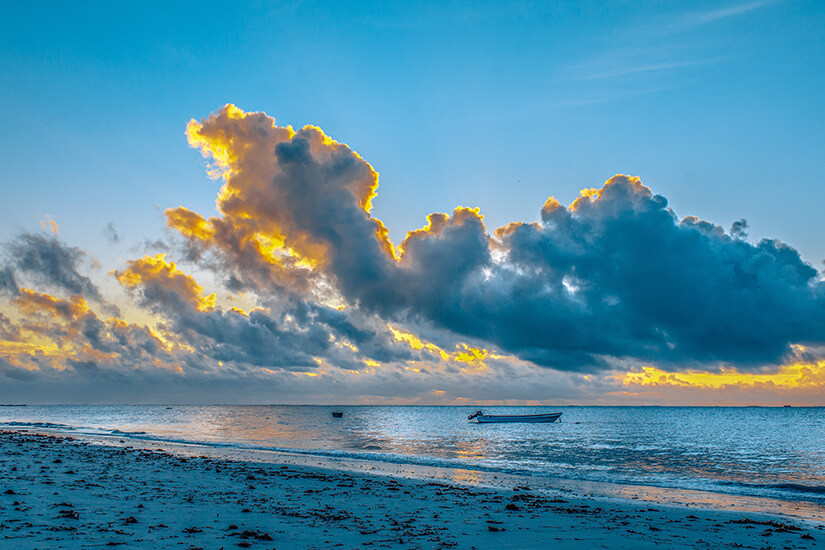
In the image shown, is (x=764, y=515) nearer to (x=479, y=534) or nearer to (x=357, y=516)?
(x=479, y=534)

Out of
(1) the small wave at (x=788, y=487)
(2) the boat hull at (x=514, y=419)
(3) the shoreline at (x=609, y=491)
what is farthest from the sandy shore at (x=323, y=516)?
(2) the boat hull at (x=514, y=419)

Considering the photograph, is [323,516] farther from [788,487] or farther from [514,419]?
[514,419]

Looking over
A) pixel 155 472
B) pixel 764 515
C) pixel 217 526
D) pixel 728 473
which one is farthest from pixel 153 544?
pixel 728 473

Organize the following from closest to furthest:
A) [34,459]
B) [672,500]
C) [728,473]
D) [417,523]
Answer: [417,523] → [672,500] → [34,459] → [728,473]

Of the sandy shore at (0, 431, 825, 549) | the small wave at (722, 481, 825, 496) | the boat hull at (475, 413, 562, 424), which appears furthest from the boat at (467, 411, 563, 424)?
the sandy shore at (0, 431, 825, 549)

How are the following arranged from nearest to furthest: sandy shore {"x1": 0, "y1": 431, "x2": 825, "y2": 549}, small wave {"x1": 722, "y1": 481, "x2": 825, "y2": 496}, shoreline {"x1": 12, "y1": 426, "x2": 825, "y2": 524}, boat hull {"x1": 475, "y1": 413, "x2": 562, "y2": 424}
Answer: sandy shore {"x1": 0, "y1": 431, "x2": 825, "y2": 549}
shoreline {"x1": 12, "y1": 426, "x2": 825, "y2": 524}
small wave {"x1": 722, "y1": 481, "x2": 825, "y2": 496}
boat hull {"x1": 475, "y1": 413, "x2": 562, "y2": 424}

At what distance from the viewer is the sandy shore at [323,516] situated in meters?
13.3

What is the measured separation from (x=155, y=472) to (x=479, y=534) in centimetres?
2028

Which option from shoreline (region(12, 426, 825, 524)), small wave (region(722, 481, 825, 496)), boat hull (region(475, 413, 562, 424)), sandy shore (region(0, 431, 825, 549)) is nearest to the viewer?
sandy shore (region(0, 431, 825, 549))

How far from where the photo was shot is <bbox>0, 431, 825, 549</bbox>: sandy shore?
13.3 m

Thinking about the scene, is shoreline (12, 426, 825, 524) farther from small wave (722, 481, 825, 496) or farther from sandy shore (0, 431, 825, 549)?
small wave (722, 481, 825, 496)

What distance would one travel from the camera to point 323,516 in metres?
17.0

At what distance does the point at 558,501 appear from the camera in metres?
23.0

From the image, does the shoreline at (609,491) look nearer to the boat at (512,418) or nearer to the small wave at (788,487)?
the small wave at (788,487)
